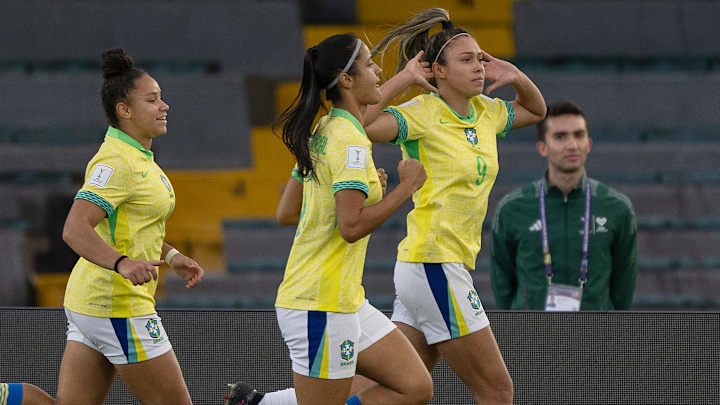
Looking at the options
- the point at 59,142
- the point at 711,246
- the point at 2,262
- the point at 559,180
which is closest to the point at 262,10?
the point at 59,142

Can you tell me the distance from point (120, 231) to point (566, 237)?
2388mm

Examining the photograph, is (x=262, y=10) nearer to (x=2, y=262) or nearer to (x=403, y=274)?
(x=2, y=262)

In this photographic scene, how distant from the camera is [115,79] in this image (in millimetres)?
3766

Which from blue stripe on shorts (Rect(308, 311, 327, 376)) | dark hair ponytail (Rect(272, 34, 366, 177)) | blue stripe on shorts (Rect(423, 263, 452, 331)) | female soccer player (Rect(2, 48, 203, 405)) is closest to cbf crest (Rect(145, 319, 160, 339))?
female soccer player (Rect(2, 48, 203, 405))

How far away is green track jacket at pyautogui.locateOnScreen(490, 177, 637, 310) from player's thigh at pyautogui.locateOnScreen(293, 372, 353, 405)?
2.06 metres

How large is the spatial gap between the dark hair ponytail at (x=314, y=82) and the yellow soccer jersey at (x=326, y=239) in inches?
2.0

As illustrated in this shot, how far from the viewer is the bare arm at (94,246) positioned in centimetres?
326

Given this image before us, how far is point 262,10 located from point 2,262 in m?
3.34

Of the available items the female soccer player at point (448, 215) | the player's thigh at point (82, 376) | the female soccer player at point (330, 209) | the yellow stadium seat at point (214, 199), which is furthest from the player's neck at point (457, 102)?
the yellow stadium seat at point (214, 199)

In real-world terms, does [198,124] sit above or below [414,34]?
above

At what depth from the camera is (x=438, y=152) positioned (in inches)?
145

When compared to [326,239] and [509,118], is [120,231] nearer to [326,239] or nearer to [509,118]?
[326,239]

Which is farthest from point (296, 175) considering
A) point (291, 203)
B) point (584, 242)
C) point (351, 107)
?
point (584, 242)

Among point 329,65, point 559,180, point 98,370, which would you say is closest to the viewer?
point 329,65
